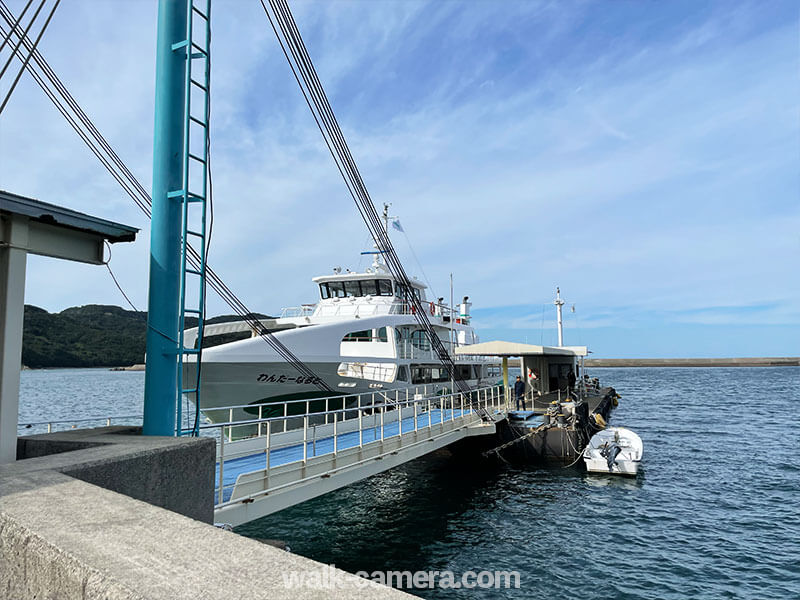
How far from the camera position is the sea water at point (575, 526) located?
10734mm

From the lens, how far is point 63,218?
4895 mm

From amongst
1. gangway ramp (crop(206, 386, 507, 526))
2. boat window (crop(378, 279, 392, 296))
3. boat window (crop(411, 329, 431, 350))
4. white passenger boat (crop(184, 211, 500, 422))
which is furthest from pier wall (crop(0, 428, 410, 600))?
boat window (crop(378, 279, 392, 296))

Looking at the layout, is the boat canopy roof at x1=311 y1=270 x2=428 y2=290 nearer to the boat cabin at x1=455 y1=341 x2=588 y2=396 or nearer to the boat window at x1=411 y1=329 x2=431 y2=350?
the boat window at x1=411 y1=329 x2=431 y2=350

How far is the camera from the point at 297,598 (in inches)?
71.0

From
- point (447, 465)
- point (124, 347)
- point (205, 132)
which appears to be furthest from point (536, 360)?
point (124, 347)

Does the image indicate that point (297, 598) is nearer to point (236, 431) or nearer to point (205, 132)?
point (205, 132)

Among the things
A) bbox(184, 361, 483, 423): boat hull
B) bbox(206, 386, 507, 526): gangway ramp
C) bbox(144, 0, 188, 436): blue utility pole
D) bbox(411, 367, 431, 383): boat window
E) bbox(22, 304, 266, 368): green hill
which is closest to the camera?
bbox(144, 0, 188, 436): blue utility pole

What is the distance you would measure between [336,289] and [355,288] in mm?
995

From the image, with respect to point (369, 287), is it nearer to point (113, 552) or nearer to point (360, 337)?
point (360, 337)

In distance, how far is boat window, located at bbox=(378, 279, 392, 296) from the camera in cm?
2641

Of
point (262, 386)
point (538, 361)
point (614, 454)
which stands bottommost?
point (614, 454)

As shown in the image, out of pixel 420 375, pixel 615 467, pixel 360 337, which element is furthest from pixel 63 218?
pixel 420 375

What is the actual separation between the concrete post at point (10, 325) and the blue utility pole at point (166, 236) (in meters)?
1.58

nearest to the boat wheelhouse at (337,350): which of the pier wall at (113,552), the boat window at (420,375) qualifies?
the boat window at (420,375)
